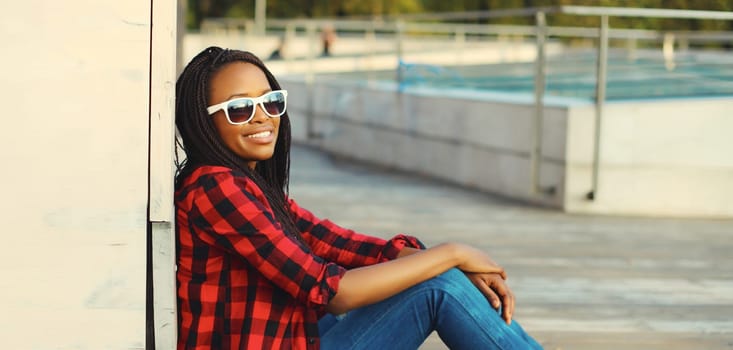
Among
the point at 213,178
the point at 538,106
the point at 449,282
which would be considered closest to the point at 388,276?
the point at 449,282

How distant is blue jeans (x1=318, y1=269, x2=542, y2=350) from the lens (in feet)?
9.67

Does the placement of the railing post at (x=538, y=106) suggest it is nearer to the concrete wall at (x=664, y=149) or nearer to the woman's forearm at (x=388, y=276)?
the concrete wall at (x=664, y=149)

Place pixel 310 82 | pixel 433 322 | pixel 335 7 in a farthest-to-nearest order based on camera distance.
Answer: pixel 335 7, pixel 310 82, pixel 433 322

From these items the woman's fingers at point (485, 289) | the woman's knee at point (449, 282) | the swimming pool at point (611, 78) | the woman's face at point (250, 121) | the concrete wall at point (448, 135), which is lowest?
the concrete wall at point (448, 135)

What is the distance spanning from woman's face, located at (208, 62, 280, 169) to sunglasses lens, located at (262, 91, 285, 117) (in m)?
0.02

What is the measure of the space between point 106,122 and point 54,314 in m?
0.47

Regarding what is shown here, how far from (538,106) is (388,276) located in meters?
5.33

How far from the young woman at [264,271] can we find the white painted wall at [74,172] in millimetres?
160

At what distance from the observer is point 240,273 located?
9.26 feet

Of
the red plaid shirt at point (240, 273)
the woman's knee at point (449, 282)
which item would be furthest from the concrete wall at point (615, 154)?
the red plaid shirt at point (240, 273)

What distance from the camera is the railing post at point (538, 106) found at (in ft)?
26.3

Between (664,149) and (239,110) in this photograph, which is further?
(664,149)

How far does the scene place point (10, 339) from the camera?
2.76m

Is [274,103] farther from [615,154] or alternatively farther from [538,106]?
[538,106]
